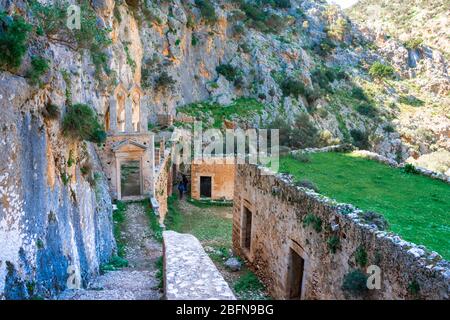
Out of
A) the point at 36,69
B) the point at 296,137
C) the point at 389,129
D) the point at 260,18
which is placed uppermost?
the point at 260,18

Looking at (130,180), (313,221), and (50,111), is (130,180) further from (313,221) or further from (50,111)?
(313,221)

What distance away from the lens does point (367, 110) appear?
49.2 m

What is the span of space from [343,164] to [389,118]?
3900cm

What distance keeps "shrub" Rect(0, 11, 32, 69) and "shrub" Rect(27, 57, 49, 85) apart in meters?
0.37

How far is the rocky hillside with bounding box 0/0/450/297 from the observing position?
23.0 feet

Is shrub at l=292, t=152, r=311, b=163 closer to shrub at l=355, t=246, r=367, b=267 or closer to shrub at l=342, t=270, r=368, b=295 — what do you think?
shrub at l=355, t=246, r=367, b=267

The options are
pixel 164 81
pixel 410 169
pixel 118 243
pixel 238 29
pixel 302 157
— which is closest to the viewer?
pixel 410 169

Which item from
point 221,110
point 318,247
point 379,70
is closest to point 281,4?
point 379,70

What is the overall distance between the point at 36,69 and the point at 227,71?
36.6m

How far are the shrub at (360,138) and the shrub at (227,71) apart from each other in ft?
47.5

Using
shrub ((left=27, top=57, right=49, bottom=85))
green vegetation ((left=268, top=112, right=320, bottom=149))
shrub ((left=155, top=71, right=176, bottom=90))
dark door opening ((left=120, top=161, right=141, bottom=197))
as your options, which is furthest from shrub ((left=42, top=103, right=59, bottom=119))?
shrub ((left=155, top=71, right=176, bottom=90))

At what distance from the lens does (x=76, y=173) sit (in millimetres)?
10523

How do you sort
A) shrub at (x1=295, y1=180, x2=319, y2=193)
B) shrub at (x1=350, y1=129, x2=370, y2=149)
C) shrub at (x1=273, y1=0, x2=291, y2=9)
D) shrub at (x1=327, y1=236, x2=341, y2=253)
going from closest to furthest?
shrub at (x1=327, y1=236, x2=341, y2=253)
shrub at (x1=295, y1=180, x2=319, y2=193)
shrub at (x1=350, y1=129, x2=370, y2=149)
shrub at (x1=273, y1=0, x2=291, y2=9)
